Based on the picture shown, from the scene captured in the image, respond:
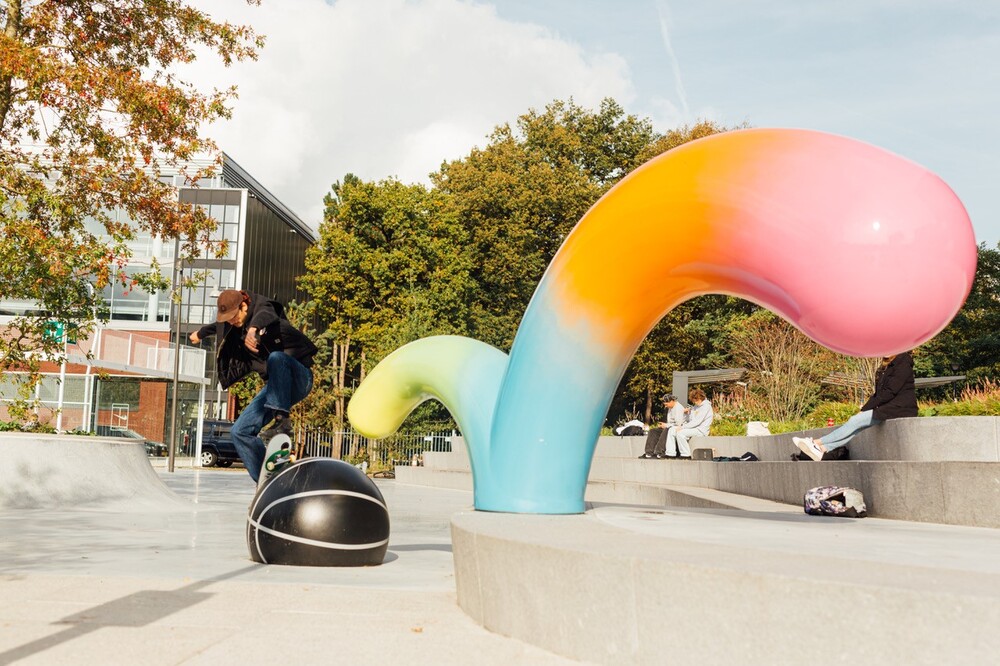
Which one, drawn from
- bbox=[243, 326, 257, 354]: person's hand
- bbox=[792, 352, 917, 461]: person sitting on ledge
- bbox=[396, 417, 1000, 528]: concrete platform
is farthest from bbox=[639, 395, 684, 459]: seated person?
bbox=[243, 326, 257, 354]: person's hand

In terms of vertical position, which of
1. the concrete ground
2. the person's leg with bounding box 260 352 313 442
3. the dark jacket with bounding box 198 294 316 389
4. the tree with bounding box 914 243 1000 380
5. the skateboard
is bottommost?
the concrete ground

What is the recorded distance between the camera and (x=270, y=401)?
25.6 ft

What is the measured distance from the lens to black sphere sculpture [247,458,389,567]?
6.89 meters

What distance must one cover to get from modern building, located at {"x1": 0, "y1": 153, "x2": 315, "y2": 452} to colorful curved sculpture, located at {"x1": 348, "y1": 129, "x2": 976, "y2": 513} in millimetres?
28887

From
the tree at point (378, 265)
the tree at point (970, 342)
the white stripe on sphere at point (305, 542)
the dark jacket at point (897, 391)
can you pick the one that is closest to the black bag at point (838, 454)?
the dark jacket at point (897, 391)

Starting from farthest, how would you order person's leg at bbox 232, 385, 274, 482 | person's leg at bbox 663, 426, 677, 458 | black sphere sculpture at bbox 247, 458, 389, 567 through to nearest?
person's leg at bbox 663, 426, 677, 458 < person's leg at bbox 232, 385, 274, 482 < black sphere sculpture at bbox 247, 458, 389, 567

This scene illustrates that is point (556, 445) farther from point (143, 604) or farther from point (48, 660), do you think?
point (48, 660)

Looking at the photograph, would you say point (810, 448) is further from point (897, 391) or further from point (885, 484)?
point (885, 484)

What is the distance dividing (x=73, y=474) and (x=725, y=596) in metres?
11.5

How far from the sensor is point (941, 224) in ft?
16.8

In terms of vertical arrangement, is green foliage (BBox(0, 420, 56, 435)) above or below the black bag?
above

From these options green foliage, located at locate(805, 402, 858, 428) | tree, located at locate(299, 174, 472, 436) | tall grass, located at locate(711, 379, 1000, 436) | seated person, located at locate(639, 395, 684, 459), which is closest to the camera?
tall grass, located at locate(711, 379, 1000, 436)

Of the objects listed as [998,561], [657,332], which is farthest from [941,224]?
[657,332]

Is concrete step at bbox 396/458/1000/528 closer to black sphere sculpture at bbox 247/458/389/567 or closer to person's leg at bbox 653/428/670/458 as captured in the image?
person's leg at bbox 653/428/670/458
